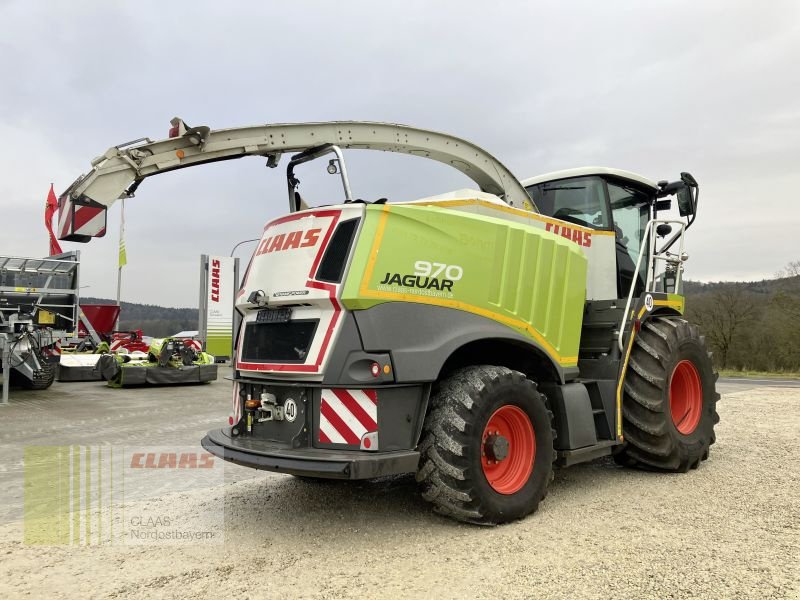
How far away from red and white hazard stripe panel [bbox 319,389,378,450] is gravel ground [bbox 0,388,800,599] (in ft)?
2.14

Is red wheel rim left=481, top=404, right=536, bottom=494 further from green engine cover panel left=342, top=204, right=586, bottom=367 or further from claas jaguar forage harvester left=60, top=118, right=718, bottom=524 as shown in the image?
green engine cover panel left=342, top=204, right=586, bottom=367

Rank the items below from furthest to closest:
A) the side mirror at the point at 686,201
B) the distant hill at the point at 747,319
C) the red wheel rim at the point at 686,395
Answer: the distant hill at the point at 747,319 < the side mirror at the point at 686,201 < the red wheel rim at the point at 686,395

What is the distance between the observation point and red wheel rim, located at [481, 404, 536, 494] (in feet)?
14.0

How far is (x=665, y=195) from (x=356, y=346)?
453cm

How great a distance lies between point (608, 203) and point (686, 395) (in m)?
2.12

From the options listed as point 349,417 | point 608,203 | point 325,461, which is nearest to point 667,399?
point 608,203

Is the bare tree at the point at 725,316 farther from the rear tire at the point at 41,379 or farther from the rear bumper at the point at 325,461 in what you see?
the rear bumper at the point at 325,461

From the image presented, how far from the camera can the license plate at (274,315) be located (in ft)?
13.9

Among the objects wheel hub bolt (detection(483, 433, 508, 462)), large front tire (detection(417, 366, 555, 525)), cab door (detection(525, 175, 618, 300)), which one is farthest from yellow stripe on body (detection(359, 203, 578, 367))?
cab door (detection(525, 175, 618, 300))

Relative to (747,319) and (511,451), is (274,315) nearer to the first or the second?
(511,451)

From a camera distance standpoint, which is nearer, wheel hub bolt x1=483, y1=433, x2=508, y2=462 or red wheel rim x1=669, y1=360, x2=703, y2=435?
wheel hub bolt x1=483, y1=433, x2=508, y2=462

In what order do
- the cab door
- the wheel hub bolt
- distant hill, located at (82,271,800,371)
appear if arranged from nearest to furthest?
the wheel hub bolt, the cab door, distant hill, located at (82,271,800,371)

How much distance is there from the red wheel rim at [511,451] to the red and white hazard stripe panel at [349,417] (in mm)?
893

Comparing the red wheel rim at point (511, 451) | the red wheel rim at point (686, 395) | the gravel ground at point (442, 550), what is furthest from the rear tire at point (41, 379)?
the red wheel rim at point (686, 395)
